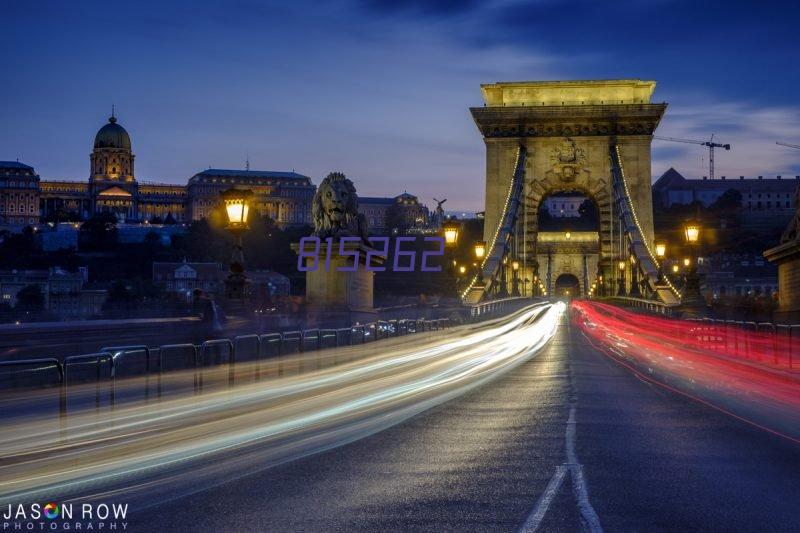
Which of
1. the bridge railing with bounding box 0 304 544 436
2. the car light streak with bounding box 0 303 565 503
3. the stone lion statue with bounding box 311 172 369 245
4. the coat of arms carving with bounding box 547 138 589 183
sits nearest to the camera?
the car light streak with bounding box 0 303 565 503

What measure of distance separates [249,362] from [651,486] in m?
10.1

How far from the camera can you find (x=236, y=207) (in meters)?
19.1

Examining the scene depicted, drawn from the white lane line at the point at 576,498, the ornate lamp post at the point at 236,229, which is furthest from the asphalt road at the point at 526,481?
the ornate lamp post at the point at 236,229

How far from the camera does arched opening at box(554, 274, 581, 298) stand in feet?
522

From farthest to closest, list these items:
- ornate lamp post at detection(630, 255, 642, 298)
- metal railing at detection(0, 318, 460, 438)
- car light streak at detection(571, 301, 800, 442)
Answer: ornate lamp post at detection(630, 255, 642, 298), car light streak at detection(571, 301, 800, 442), metal railing at detection(0, 318, 460, 438)

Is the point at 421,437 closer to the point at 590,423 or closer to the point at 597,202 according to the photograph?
the point at 590,423

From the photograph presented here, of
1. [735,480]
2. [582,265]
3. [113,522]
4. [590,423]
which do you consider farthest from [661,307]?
[582,265]

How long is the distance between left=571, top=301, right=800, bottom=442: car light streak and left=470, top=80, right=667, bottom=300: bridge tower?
39.7m

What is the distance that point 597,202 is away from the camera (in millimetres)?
79875

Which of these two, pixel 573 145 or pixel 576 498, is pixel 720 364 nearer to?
pixel 576 498

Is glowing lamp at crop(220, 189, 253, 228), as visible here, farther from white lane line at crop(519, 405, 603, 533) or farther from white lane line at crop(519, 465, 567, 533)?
white lane line at crop(519, 465, 567, 533)

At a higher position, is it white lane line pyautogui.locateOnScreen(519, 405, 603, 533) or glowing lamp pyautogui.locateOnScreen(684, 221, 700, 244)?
glowing lamp pyautogui.locateOnScreen(684, 221, 700, 244)

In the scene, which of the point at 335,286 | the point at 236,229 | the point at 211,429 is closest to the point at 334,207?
the point at 335,286

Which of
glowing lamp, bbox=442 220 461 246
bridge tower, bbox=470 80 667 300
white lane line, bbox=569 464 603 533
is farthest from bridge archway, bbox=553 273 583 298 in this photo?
white lane line, bbox=569 464 603 533
